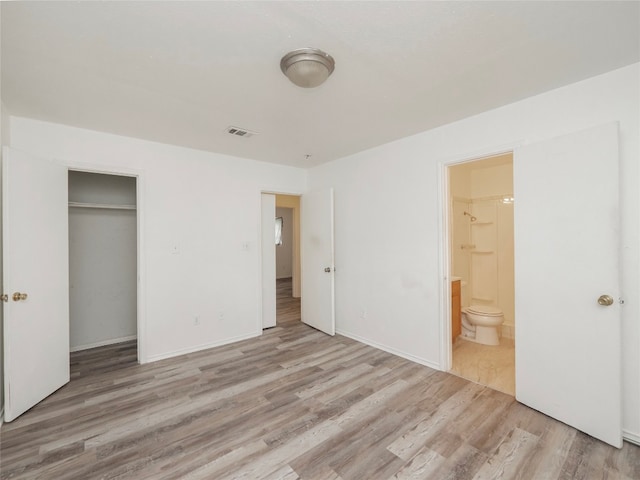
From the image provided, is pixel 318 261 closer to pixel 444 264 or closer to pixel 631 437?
pixel 444 264

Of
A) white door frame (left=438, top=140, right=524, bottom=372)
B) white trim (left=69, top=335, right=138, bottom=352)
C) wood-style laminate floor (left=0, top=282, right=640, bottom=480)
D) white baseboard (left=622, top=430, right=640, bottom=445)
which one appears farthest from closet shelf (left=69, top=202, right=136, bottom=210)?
white baseboard (left=622, top=430, right=640, bottom=445)

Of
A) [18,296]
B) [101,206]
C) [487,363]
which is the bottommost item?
[487,363]

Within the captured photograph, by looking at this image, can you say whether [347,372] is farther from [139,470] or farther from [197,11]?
[197,11]

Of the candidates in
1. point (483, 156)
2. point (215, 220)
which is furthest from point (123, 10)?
point (483, 156)

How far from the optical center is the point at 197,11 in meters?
1.37

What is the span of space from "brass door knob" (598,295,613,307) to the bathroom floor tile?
1115 mm

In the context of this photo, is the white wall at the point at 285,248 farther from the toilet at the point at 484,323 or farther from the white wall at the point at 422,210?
the toilet at the point at 484,323

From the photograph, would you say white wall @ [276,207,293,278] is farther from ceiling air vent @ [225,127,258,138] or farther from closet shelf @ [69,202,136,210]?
ceiling air vent @ [225,127,258,138]

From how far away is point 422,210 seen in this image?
3020 mm

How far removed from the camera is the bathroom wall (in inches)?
157

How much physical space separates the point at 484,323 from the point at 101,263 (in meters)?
5.09

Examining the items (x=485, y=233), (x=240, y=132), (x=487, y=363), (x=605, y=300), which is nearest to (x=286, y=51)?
(x=240, y=132)

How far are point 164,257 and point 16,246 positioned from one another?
1241mm

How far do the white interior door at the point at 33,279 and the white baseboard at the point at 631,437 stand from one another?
173 inches
